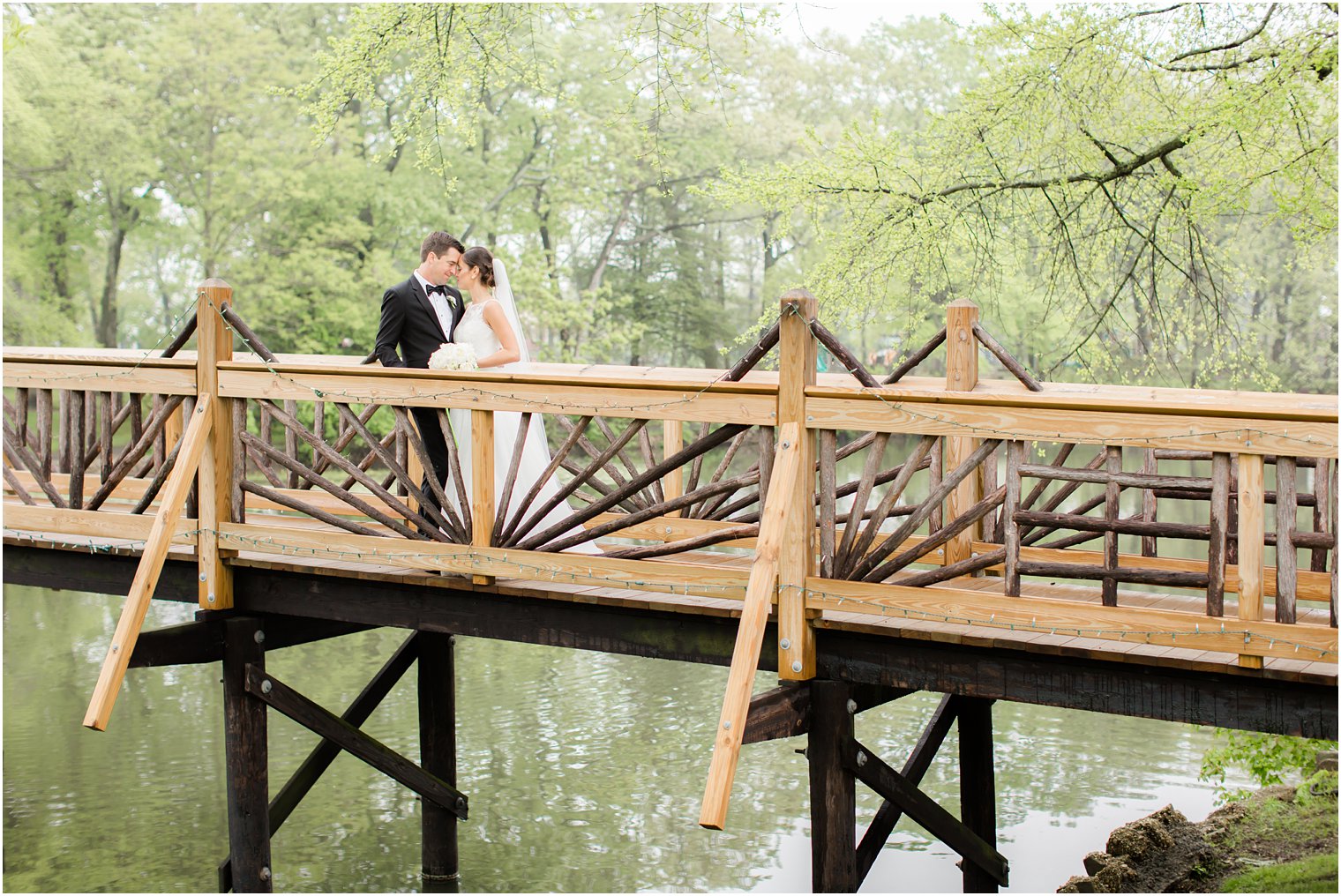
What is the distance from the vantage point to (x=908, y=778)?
7547 millimetres

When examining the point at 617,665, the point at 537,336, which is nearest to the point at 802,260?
the point at 537,336

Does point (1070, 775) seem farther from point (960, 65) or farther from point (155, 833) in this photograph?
point (960, 65)

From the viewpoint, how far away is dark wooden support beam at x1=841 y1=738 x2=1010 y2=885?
241 inches

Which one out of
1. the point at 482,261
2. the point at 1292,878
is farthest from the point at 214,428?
the point at 1292,878

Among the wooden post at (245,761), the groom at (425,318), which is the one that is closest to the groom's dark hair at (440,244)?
the groom at (425,318)

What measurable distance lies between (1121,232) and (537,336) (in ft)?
66.2

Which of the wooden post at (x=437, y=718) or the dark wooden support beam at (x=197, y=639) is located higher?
the dark wooden support beam at (x=197, y=639)

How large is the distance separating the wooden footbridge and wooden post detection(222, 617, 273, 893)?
15 mm

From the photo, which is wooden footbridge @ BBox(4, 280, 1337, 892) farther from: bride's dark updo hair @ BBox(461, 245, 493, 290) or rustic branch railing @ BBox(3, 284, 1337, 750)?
bride's dark updo hair @ BBox(461, 245, 493, 290)

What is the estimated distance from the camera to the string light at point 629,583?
5152 mm

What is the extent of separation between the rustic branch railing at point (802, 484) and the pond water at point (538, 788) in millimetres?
2814

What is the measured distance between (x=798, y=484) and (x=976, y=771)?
3.42 metres

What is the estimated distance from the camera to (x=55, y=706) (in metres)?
14.0

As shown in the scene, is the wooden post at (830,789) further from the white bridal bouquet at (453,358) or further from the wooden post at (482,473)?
the white bridal bouquet at (453,358)
